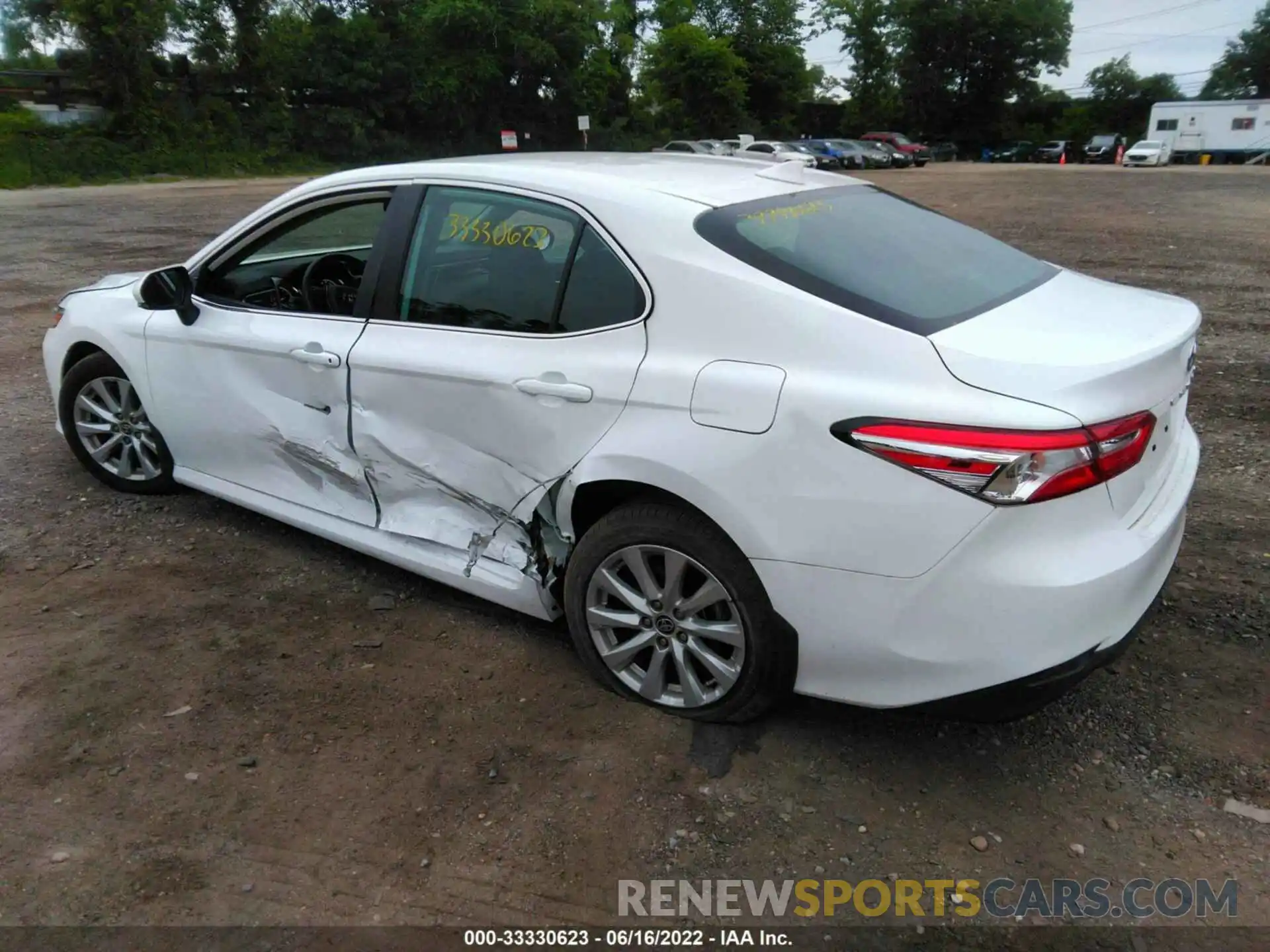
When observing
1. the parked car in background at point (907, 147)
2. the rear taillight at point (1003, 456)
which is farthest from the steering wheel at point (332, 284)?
the parked car in background at point (907, 147)

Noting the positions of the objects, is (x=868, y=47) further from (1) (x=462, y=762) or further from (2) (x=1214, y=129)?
(1) (x=462, y=762)

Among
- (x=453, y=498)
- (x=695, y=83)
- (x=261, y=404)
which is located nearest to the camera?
(x=453, y=498)

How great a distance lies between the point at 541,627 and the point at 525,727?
61 centimetres

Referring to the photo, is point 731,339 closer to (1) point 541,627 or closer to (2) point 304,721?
(1) point 541,627

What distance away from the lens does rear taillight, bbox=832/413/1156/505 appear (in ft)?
7.29

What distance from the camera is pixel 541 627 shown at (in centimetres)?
356

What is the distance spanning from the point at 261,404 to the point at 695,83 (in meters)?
54.1

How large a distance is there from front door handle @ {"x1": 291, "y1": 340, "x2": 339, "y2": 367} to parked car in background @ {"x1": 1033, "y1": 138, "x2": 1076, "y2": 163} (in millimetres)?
58107

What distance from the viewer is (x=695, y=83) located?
5312 cm

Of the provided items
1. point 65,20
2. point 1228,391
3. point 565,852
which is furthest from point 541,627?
point 65,20

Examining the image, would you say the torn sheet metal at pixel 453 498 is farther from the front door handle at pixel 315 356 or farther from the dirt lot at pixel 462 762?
the dirt lot at pixel 462 762

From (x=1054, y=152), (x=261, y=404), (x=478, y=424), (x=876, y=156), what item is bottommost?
(x=1054, y=152)

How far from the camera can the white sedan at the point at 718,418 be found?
232cm

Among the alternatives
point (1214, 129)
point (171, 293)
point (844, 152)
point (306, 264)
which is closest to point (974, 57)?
point (1214, 129)
